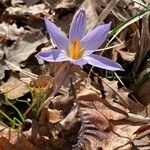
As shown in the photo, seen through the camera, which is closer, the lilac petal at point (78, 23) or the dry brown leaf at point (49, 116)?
the lilac petal at point (78, 23)

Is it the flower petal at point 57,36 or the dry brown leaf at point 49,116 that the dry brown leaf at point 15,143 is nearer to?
the dry brown leaf at point 49,116

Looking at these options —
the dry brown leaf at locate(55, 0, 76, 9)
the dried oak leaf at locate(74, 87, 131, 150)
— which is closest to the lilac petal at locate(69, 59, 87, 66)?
the dried oak leaf at locate(74, 87, 131, 150)

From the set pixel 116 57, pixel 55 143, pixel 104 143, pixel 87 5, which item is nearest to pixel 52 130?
pixel 55 143

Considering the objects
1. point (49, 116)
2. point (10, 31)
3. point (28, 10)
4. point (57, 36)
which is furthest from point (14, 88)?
point (28, 10)

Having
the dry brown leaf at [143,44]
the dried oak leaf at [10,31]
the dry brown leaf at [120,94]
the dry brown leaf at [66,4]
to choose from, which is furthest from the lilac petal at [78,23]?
the dry brown leaf at [66,4]

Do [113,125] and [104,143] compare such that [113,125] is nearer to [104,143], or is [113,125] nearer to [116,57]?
[104,143]

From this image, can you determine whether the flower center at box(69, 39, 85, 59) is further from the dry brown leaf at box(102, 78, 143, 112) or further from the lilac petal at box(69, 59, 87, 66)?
the dry brown leaf at box(102, 78, 143, 112)

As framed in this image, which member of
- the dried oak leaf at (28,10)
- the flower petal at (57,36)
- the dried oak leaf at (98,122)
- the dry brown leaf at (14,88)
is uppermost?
the flower petal at (57,36)
